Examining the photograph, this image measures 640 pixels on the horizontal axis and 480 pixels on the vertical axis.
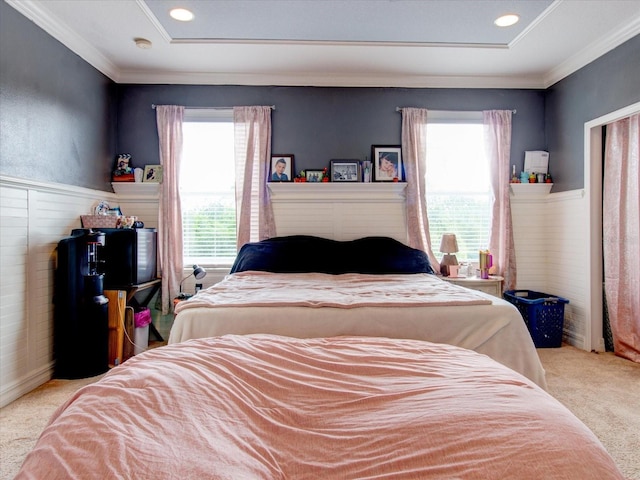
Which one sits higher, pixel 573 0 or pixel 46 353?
pixel 573 0

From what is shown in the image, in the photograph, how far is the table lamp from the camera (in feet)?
12.1

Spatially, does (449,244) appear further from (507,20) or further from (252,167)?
(252,167)

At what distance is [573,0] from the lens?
2.58 m

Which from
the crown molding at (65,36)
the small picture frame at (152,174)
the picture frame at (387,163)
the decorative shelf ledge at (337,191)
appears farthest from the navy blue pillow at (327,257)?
the crown molding at (65,36)

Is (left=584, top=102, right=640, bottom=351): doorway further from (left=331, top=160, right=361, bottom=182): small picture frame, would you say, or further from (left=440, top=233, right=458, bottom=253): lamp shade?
(left=331, top=160, right=361, bottom=182): small picture frame

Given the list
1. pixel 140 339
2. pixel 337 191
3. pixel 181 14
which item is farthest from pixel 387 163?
pixel 140 339

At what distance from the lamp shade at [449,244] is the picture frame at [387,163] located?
2.59ft

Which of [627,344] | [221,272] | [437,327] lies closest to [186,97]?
[221,272]

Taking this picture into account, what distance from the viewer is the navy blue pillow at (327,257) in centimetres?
349

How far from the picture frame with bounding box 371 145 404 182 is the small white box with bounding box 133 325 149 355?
109 inches

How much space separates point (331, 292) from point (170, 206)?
219cm

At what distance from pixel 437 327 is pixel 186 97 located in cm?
347

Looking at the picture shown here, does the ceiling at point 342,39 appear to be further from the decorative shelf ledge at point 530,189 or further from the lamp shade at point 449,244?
the lamp shade at point 449,244

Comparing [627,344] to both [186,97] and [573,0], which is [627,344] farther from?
[186,97]
